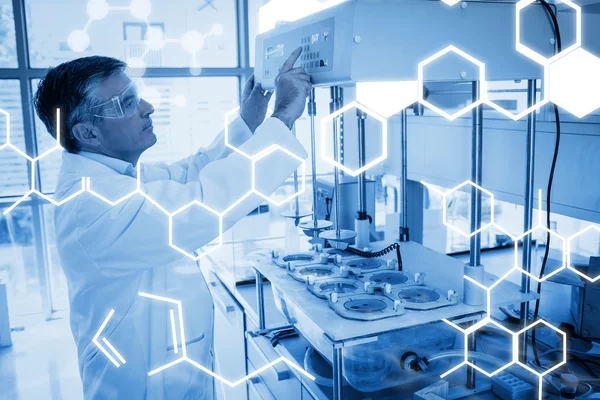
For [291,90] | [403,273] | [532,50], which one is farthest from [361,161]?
[532,50]

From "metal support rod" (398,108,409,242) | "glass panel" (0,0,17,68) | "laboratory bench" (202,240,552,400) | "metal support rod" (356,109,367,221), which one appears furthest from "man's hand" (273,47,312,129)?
"glass panel" (0,0,17,68)

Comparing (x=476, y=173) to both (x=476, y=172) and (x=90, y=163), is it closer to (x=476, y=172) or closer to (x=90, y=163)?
(x=476, y=172)

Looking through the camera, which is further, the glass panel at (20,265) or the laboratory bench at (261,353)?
the glass panel at (20,265)

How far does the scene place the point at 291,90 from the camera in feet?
4.07

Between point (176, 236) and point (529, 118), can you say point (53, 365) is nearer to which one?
point (176, 236)

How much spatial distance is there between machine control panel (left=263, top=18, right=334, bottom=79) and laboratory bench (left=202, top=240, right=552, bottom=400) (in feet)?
1.94

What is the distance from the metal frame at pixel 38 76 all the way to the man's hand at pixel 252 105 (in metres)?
2.46

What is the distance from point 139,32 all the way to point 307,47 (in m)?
3.26

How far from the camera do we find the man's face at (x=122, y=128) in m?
1.49

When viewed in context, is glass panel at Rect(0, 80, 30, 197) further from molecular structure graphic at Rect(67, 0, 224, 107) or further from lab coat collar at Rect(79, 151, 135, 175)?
lab coat collar at Rect(79, 151, 135, 175)

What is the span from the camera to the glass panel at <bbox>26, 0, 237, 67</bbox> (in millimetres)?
3928

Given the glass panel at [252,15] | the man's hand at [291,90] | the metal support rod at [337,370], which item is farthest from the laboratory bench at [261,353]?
the glass panel at [252,15]

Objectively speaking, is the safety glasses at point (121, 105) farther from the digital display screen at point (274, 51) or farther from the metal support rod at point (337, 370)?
the metal support rod at point (337, 370)

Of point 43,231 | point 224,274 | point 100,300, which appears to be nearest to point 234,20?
point 43,231
